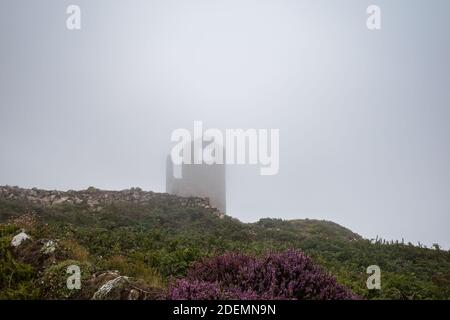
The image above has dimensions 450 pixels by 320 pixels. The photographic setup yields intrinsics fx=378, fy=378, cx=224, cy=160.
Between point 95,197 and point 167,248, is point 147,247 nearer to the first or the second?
point 167,248

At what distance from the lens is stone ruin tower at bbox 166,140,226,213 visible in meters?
32.4

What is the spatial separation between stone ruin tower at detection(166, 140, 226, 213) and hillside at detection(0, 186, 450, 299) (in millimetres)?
7290

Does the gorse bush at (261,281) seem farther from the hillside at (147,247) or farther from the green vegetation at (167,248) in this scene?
the green vegetation at (167,248)

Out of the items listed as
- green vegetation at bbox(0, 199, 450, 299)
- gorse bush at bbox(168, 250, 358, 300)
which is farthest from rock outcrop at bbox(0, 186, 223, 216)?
gorse bush at bbox(168, 250, 358, 300)

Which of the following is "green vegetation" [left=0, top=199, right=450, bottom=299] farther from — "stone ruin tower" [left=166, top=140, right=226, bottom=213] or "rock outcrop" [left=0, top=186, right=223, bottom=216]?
"stone ruin tower" [left=166, top=140, right=226, bottom=213]

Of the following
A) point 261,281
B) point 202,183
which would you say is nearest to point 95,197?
point 202,183

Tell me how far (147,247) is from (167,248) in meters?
0.76

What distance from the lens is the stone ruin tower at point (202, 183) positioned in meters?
32.4

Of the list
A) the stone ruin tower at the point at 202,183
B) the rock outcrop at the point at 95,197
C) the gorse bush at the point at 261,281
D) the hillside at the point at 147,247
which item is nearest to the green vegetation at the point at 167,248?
the hillside at the point at 147,247
